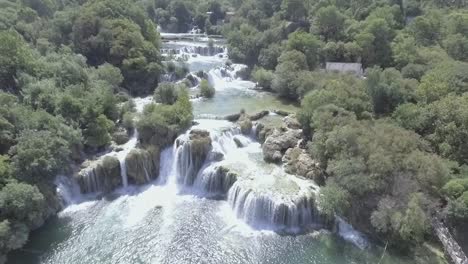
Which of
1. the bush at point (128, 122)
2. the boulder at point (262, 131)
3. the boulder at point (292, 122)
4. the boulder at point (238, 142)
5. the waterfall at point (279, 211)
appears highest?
the bush at point (128, 122)

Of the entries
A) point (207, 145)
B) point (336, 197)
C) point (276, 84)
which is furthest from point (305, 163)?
point (276, 84)

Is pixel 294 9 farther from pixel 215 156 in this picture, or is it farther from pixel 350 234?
pixel 350 234

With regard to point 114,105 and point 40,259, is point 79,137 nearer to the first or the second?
point 114,105

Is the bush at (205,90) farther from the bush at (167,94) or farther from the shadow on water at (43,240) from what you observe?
the shadow on water at (43,240)

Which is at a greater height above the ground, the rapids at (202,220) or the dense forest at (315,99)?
the dense forest at (315,99)

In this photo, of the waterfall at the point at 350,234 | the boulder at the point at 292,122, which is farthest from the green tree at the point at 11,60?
the waterfall at the point at 350,234

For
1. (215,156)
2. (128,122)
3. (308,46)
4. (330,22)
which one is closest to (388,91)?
(308,46)

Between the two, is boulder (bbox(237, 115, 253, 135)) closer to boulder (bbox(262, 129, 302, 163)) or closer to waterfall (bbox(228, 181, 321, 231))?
boulder (bbox(262, 129, 302, 163))
